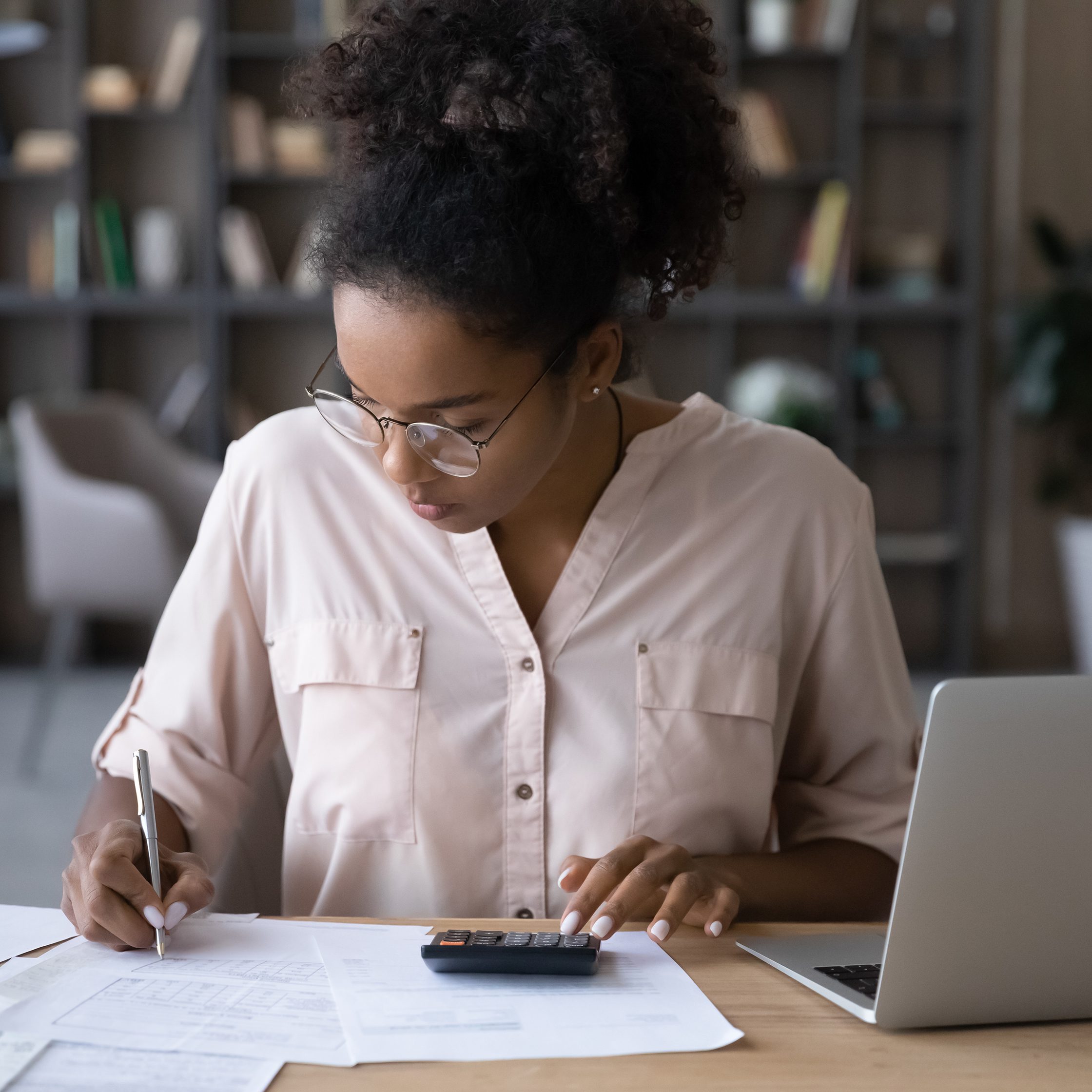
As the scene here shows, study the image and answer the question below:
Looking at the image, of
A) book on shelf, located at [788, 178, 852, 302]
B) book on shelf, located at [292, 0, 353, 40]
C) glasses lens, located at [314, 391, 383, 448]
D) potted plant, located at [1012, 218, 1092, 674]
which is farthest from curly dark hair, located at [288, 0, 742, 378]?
book on shelf, located at [292, 0, 353, 40]

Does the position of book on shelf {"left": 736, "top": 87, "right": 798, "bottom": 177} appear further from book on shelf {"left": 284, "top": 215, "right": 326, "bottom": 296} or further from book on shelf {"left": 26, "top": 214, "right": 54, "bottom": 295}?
book on shelf {"left": 26, "top": 214, "right": 54, "bottom": 295}

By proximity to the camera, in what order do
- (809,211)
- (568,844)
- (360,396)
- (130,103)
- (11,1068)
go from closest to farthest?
(11,1068) → (360,396) → (568,844) → (130,103) → (809,211)

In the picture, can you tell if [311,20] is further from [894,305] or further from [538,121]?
[538,121]

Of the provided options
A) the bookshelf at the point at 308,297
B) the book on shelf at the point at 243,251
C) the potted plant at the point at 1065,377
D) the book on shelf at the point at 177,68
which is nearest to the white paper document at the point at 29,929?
the potted plant at the point at 1065,377

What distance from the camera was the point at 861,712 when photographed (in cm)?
121

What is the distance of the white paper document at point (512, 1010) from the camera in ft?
2.42

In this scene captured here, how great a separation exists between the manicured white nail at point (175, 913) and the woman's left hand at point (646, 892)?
0.26 m

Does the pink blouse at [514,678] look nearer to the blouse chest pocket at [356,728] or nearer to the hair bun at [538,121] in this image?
the blouse chest pocket at [356,728]

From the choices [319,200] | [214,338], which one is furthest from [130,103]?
[319,200]

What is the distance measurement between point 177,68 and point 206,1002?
446 centimetres

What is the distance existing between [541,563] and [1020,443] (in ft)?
13.9

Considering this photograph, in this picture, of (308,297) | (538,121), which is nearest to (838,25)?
(308,297)

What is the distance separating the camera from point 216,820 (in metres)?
1.18

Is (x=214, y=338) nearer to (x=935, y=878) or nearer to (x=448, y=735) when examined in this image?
(x=448, y=735)
